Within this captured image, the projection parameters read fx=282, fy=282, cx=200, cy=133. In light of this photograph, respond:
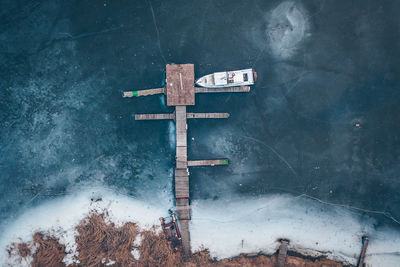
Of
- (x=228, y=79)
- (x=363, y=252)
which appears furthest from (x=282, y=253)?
(x=228, y=79)

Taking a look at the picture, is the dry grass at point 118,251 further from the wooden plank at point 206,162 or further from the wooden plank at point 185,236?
the wooden plank at point 206,162

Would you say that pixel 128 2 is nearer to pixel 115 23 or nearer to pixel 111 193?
pixel 115 23

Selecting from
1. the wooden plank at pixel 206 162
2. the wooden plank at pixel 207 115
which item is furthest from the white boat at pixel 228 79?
the wooden plank at pixel 206 162

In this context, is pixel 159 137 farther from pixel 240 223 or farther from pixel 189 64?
pixel 240 223

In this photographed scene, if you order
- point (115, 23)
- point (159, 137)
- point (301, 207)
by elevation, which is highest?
point (115, 23)

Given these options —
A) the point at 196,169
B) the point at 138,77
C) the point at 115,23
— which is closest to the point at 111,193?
the point at 196,169

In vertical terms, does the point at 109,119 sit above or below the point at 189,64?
below
